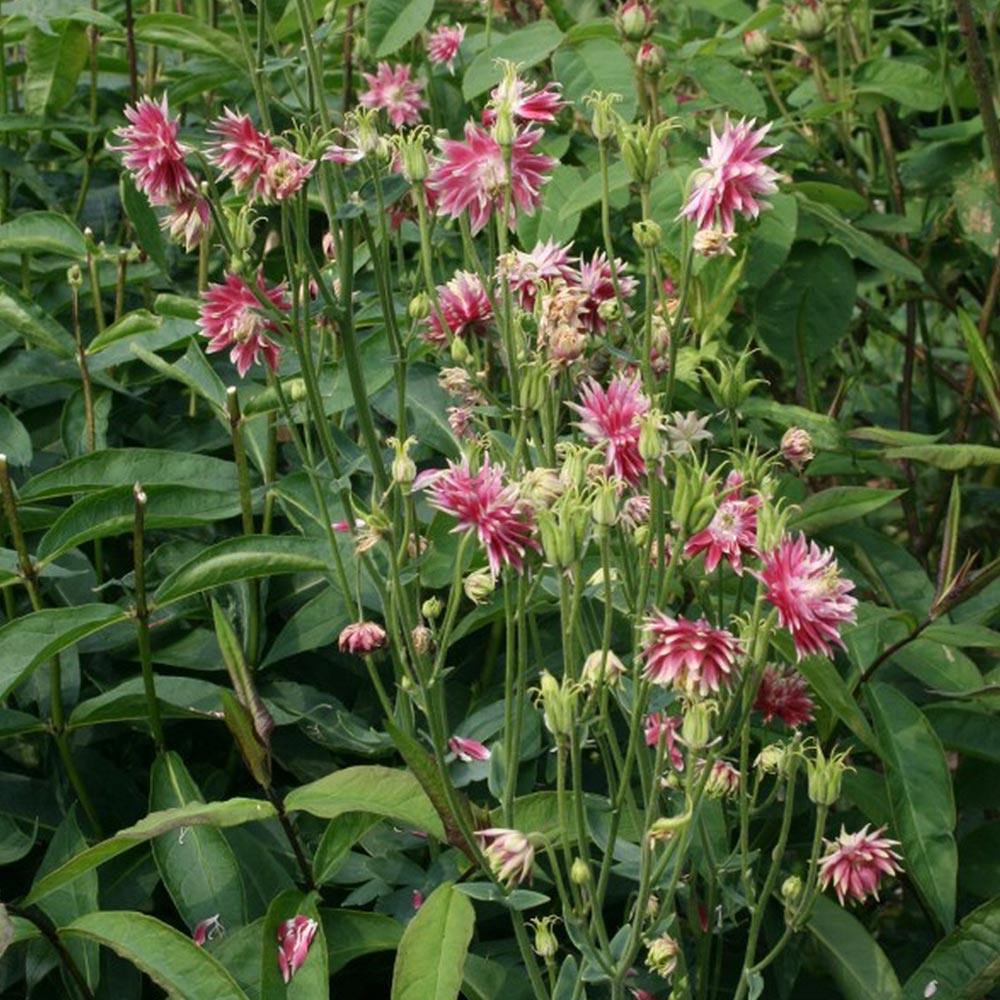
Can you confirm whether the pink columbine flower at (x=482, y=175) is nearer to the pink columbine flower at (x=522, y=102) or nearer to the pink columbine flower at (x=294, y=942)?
the pink columbine flower at (x=522, y=102)

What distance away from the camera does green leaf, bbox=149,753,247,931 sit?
4.12 ft

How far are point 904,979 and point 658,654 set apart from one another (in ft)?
2.11

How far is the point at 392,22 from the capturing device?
5.19 feet

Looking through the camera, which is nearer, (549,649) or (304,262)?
(304,262)

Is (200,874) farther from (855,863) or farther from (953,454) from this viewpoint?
(953,454)

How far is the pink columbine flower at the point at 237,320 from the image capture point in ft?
3.88

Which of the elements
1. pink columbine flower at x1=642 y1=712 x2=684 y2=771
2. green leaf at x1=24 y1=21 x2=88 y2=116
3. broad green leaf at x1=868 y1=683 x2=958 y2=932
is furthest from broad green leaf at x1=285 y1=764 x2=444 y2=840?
green leaf at x1=24 y1=21 x2=88 y2=116

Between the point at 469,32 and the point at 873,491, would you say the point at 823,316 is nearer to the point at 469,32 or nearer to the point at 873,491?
the point at 873,491

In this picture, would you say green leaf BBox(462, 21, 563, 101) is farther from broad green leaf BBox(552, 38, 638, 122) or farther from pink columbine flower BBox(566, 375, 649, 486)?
pink columbine flower BBox(566, 375, 649, 486)

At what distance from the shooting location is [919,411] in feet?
7.83

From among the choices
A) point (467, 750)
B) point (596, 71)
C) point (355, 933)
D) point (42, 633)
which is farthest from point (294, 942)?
point (596, 71)

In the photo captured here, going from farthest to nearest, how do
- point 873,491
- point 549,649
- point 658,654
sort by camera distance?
point 549,649, point 873,491, point 658,654

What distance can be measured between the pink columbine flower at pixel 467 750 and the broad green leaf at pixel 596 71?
23.6 inches

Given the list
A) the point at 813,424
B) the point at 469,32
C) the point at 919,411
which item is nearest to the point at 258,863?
the point at 813,424
